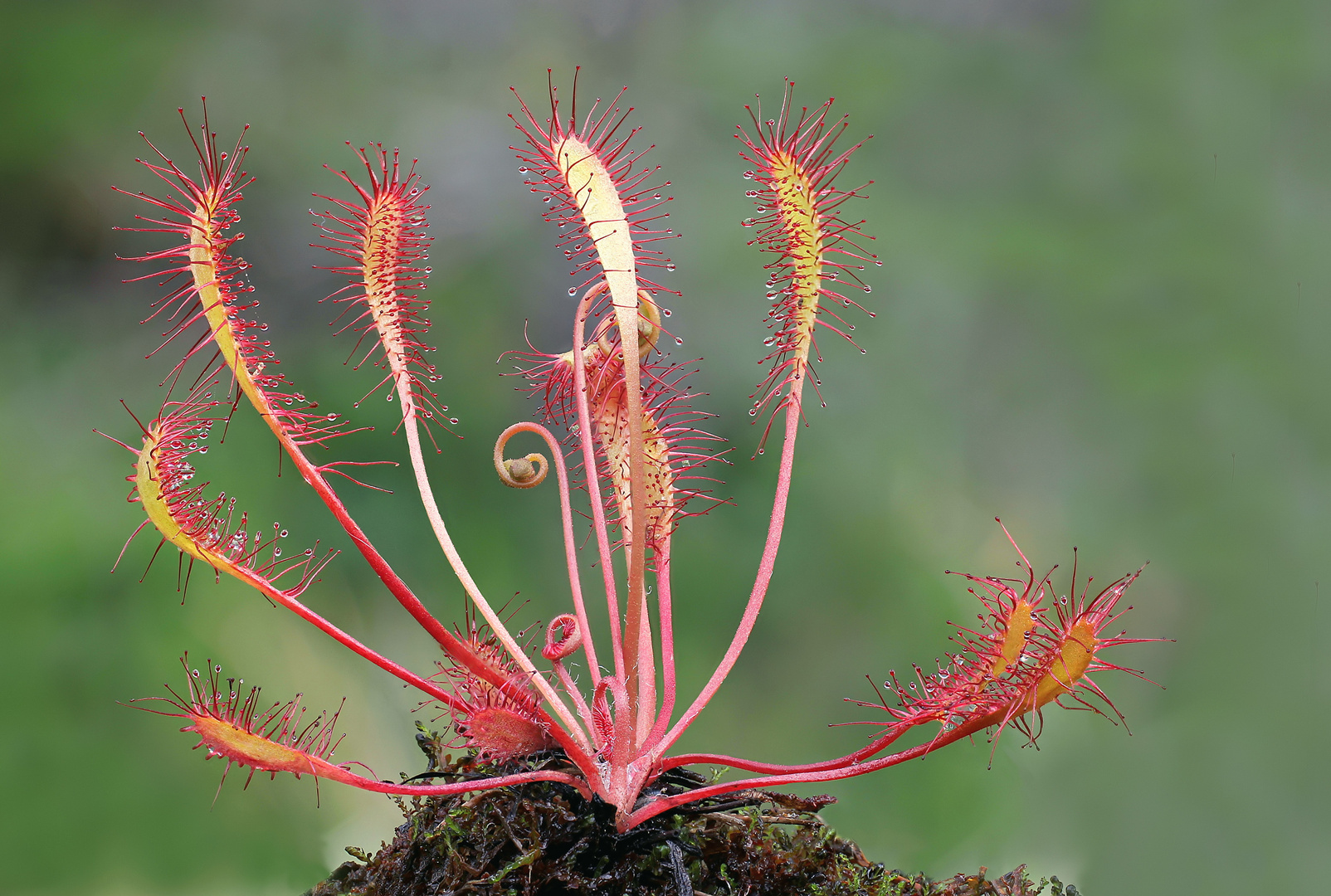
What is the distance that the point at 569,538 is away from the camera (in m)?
1.25

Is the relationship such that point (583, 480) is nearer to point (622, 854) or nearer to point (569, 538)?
point (569, 538)

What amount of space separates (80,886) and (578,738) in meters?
0.95

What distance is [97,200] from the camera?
1673mm

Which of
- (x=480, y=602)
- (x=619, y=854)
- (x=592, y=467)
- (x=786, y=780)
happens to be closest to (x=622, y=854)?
(x=619, y=854)

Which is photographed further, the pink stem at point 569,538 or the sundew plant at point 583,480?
the pink stem at point 569,538

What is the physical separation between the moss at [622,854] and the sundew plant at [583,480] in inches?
1.3

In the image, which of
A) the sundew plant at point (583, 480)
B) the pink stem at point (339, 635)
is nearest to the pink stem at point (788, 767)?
the sundew plant at point (583, 480)

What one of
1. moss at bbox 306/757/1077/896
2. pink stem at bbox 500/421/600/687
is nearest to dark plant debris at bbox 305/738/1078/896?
moss at bbox 306/757/1077/896

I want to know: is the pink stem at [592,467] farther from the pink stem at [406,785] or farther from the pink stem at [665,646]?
the pink stem at [406,785]

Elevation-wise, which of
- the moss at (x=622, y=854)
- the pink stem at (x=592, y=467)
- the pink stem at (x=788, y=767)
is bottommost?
the moss at (x=622, y=854)

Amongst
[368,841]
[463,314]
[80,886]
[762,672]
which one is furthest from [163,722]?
[762,672]

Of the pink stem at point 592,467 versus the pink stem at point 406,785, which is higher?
the pink stem at point 592,467

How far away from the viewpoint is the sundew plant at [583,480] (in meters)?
0.95

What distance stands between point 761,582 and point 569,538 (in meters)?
0.26
